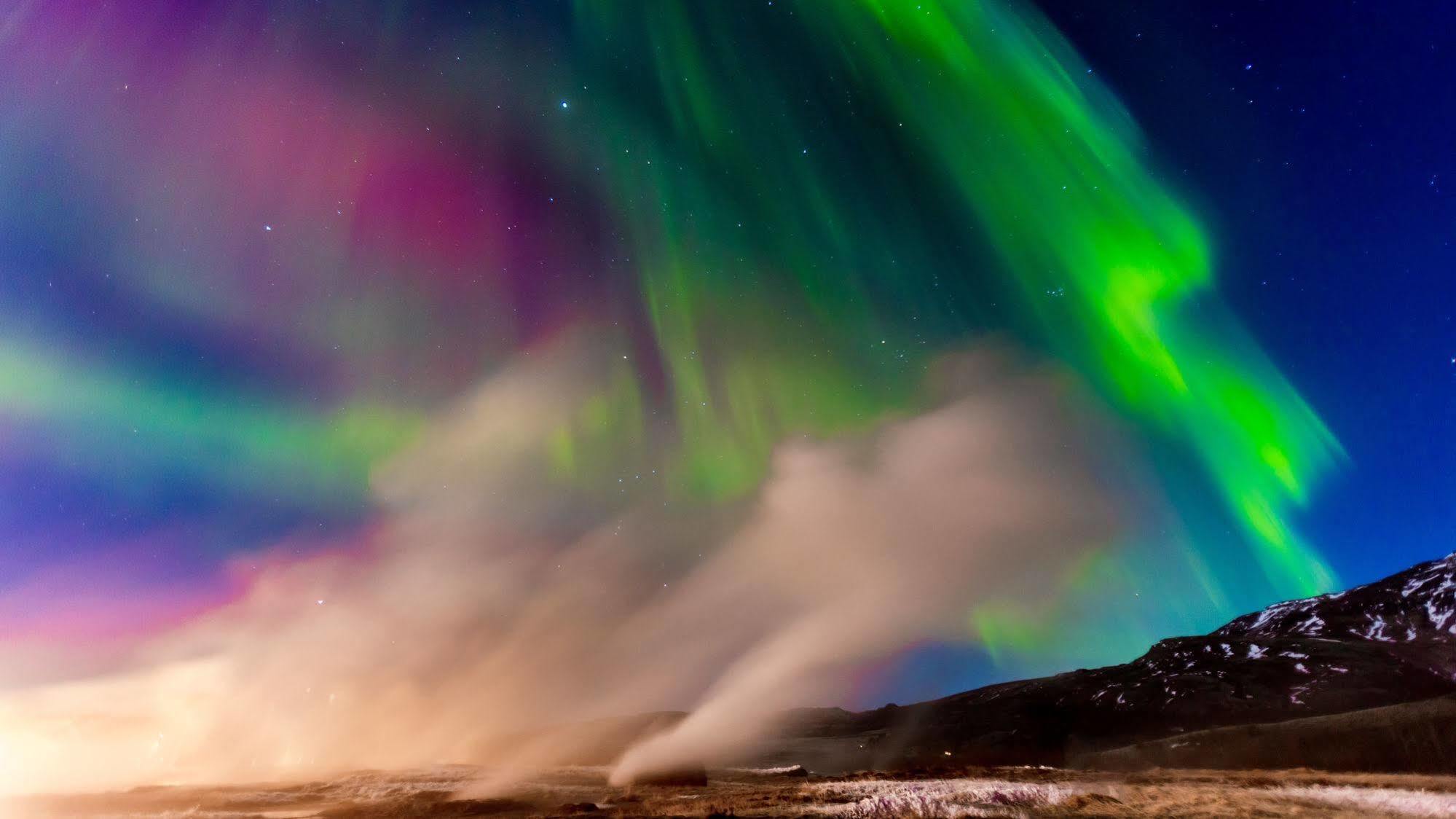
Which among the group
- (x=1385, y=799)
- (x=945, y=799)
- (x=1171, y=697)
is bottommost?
(x=1171, y=697)

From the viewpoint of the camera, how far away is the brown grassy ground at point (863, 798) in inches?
1156

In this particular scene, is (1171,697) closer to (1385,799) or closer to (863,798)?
(1385,799)

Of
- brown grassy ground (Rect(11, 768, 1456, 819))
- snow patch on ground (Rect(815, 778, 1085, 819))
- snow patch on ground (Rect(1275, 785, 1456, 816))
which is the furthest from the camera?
snow patch on ground (Rect(815, 778, 1085, 819))

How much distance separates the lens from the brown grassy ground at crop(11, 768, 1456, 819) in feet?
96.4

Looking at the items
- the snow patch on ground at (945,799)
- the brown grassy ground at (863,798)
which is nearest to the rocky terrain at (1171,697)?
the brown grassy ground at (863,798)

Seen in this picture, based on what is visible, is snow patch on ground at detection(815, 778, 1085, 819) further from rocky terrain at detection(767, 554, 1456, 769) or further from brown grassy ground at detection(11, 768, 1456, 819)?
rocky terrain at detection(767, 554, 1456, 769)

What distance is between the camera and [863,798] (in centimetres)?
3419

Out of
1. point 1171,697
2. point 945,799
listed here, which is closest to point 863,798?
point 945,799

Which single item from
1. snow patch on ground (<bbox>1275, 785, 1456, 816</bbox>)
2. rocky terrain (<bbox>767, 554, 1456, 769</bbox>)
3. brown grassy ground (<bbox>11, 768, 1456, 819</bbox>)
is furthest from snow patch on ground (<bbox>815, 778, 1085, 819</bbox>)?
rocky terrain (<bbox>767, 554, 1456, 769</bbox>)

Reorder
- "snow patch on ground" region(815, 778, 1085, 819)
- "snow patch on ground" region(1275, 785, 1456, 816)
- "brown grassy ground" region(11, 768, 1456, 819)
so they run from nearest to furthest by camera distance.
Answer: "snow patch on ground" region(1275, 785, 1456, 816) < "brown grassy ground" region(11, 768, 1456, 819) < "snow patch on ground" region(815, 778, 1085, 819)

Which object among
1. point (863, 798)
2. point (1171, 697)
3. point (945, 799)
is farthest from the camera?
point (1171, 697)

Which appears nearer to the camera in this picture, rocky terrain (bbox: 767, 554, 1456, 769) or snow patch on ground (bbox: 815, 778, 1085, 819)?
snow patch on ground (bbox: 815, 778, 1085, 819)

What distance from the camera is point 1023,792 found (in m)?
33.3

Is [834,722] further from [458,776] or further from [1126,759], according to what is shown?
[458,776]
